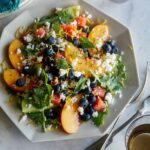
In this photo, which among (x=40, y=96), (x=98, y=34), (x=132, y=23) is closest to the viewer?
(x=40, y=96)

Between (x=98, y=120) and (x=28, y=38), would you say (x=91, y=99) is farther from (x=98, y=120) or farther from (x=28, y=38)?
(x=28, y=38)

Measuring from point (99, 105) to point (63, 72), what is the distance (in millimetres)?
129

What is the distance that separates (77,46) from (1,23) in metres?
0.22

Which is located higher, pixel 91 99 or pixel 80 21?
pixel 80 21

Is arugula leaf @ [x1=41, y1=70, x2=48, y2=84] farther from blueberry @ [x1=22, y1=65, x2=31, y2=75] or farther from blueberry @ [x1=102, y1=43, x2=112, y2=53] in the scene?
blueberry @ [x1=102, y1=43, x2=112, y2=53]

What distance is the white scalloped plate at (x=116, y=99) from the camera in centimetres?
111

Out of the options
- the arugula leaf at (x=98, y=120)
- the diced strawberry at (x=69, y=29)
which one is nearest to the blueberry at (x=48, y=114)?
the arugula leaf at (x=98, y=120)

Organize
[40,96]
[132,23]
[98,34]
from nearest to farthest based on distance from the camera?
[40,96]
[98,34]
[132,23]

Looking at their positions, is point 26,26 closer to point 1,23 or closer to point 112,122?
point 1,23

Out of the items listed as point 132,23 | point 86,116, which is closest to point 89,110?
point 86,116

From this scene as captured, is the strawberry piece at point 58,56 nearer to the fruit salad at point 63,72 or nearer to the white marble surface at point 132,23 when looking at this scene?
the fruit salad at point 63,72

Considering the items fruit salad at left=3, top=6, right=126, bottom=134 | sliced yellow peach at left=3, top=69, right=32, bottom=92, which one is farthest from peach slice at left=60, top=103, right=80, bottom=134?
sliced yellow peach at left=3, top=69, right=32, bottom=92

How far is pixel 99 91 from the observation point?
1.16 metres

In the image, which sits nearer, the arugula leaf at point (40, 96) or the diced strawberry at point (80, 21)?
the arugula leaf at point (40, 96)
